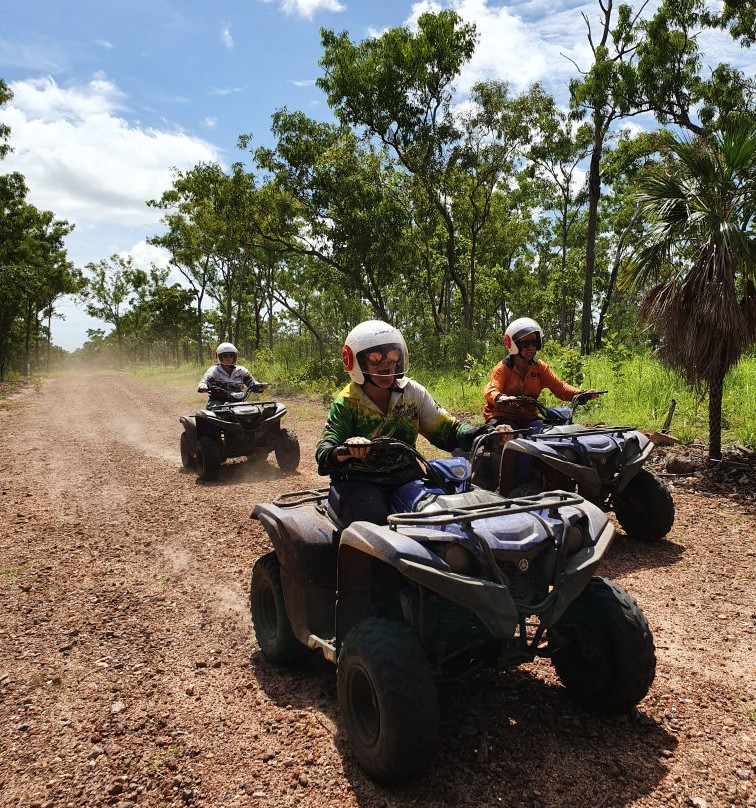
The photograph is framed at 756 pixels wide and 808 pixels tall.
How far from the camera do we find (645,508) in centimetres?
586

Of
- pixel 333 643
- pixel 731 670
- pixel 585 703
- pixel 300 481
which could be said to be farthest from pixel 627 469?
pixel 300 481

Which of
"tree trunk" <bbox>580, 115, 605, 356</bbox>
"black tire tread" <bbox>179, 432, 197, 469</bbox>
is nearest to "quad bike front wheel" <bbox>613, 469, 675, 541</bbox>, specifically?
"black tire tread" <bbox>179, 432, 197, 469</bbox>

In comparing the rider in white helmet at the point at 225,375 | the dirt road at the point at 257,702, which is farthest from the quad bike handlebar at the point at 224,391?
the dirt road at the point at 257,702

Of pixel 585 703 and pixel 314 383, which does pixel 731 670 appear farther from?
pixel 314 383

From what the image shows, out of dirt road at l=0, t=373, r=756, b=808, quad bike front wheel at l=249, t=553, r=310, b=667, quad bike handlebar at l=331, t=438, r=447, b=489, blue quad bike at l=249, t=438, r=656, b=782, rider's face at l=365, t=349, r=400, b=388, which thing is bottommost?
dirt road at l=0, t=373, r=756, b=808

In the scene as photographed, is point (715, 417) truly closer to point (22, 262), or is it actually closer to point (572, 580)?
point (572, 580)

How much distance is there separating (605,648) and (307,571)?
148cm

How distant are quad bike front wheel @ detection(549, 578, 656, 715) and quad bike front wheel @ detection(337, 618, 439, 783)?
0.70 m

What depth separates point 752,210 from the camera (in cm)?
765

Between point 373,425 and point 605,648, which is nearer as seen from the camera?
point 605,648

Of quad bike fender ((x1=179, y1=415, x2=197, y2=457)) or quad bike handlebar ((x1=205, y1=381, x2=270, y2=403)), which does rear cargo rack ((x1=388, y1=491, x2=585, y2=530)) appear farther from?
quad bike handlebar ((x1=205, y1=381, x2=270, y2=403))

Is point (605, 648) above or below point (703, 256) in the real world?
below

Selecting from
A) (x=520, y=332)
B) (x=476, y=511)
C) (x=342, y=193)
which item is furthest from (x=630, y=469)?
(x=342, y=193)

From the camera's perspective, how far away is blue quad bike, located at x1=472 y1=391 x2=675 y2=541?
17.9 ft
